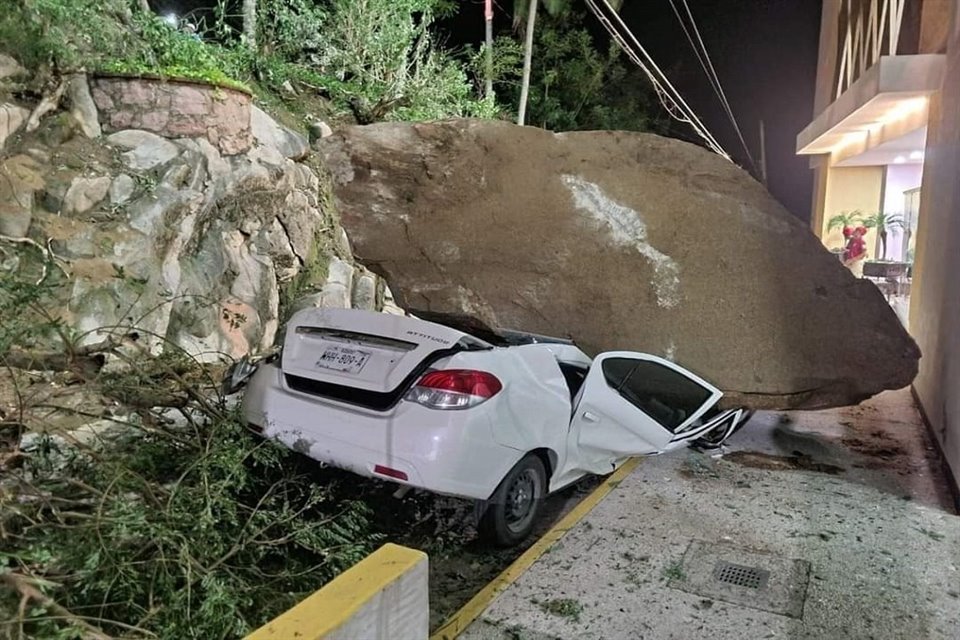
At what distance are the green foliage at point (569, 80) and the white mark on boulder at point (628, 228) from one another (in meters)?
10.4

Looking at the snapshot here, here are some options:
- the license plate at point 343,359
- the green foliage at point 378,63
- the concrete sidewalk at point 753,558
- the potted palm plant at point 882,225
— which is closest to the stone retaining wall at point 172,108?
the green foliage at point 378,63

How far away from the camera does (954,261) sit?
4957 millimetres

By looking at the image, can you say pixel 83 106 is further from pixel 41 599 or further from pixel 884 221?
pixel 884 221

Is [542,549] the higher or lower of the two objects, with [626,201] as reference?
lower

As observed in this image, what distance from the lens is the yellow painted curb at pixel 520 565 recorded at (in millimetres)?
2865

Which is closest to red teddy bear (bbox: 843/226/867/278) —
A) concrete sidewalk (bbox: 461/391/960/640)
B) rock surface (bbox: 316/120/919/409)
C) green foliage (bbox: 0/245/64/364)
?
rock surface (bbox: 316/120/919/409)

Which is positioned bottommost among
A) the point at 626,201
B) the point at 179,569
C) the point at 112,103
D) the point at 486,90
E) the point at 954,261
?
the point at 179,569

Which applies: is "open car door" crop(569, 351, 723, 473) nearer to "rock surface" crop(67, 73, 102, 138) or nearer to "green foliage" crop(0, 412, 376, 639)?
"green foliage" crop(0, 412, 376, 639)

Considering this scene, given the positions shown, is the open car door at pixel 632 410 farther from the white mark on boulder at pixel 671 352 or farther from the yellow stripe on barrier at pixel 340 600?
the yellow stripe on barrier at pixel 340 600

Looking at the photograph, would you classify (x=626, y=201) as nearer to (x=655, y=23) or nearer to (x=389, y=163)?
(x=389, y=163)

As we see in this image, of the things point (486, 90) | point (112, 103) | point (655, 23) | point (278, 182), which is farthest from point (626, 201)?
point (655, 23)

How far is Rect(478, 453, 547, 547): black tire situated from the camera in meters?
3.58

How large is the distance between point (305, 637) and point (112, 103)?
6.88 meters

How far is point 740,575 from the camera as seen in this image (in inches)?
129
